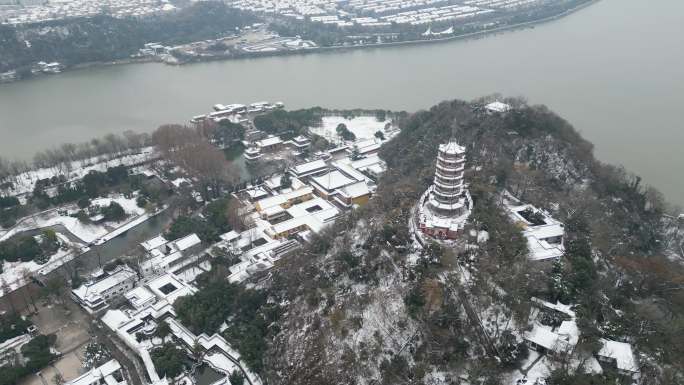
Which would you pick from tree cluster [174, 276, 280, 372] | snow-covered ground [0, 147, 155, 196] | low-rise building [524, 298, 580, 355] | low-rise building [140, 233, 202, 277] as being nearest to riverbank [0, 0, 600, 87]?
snow-covered ground [0, 147, 155, 196]

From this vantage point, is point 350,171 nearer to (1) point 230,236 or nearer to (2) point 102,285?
(1) point 230,236

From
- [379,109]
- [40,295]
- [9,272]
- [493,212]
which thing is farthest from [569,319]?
[379,109]

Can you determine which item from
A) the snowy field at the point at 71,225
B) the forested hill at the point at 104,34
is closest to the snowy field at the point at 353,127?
the snowy field at the point at 71,225

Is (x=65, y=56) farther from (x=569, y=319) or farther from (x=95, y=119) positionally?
(x=569, y=319)

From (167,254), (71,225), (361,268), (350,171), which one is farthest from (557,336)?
(71,225)

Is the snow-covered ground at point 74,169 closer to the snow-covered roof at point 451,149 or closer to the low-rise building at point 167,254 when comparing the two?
the low-rise building at point 167,254

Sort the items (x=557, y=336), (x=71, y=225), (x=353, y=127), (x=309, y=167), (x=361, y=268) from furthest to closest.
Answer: (x=353, y=127) < (x=309, y=167) < (x=71, y=225) < (x=361, y=268) < (x=557, y=336)

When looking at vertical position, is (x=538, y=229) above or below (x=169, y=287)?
above

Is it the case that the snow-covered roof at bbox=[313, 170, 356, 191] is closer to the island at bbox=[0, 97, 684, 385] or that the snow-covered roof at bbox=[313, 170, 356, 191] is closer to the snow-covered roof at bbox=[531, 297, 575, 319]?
the island at bbox=[0, 97, 684, 385]
